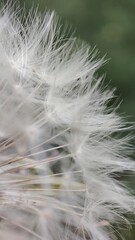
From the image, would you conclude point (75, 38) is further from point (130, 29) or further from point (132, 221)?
point (132, 221)

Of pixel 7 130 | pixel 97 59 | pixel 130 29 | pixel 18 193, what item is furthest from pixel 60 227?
pixel 130 29

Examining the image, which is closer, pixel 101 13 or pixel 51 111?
pixel 51 111

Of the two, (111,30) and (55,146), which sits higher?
(111,30)

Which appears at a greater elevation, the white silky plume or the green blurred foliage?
the green blurred foliage

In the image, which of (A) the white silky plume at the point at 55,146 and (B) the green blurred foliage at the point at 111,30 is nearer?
(A) the white silky plume at the point at 55,146

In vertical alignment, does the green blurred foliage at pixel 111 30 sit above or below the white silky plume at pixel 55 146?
above

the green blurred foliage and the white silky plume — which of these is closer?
the white silky plume

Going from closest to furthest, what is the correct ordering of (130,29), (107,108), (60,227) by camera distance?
(60,227) → (107,108) → (130,29)

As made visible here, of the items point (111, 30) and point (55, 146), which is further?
point (111, 30)
